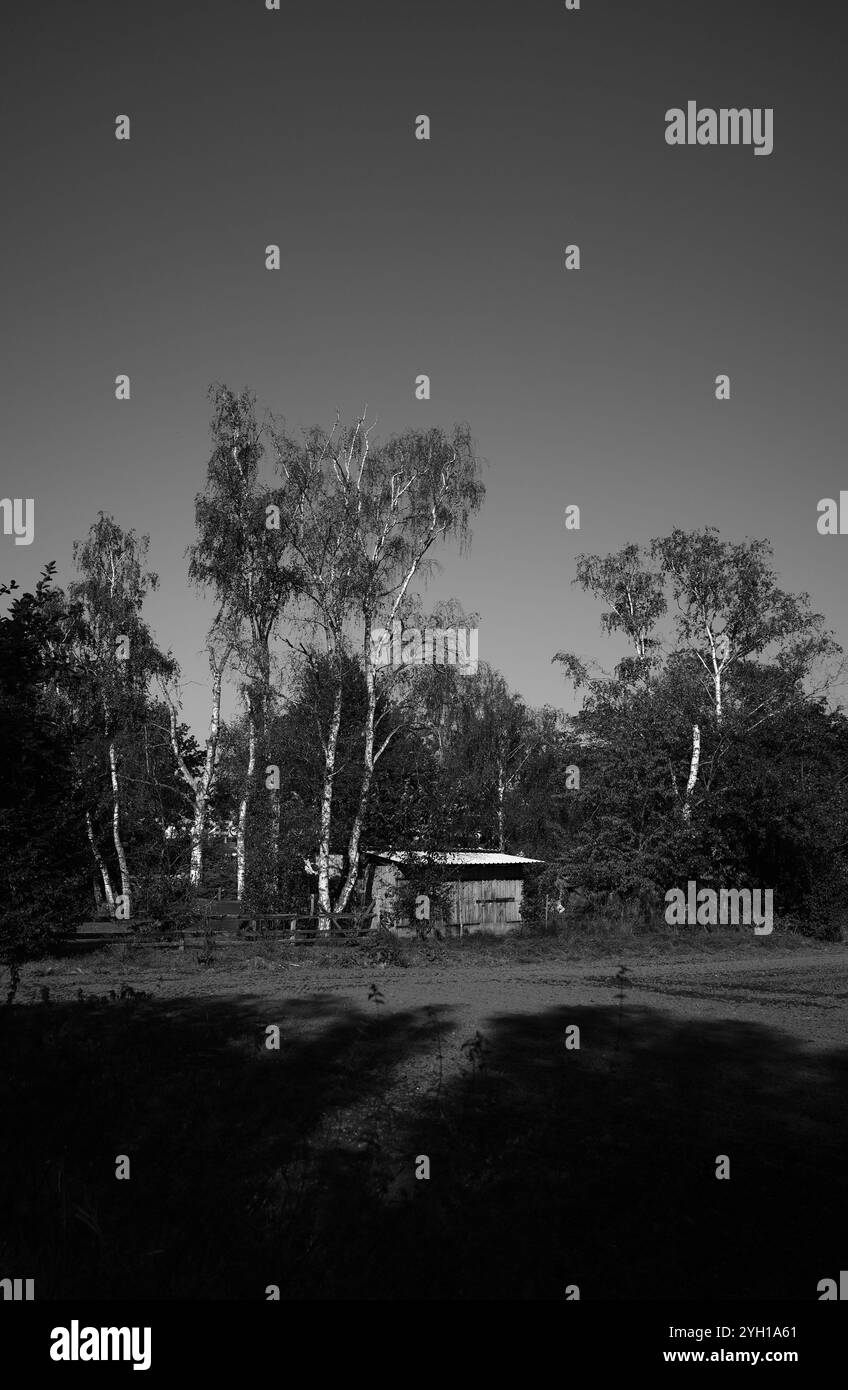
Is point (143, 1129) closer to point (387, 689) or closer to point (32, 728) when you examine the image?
point (32, 728)

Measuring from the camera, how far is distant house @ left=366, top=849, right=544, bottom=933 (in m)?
28.0

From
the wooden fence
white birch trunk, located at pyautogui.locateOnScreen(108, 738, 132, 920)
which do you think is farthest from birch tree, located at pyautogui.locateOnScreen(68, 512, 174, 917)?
the wooden fence

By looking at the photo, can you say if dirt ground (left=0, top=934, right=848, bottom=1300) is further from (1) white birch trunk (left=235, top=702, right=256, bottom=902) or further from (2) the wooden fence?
(1) white birch trunk (left=235, top=702, right=256, bottom=902)

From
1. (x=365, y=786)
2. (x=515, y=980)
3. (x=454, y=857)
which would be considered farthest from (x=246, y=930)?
(x=515, y=980)

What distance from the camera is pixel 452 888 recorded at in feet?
95.8

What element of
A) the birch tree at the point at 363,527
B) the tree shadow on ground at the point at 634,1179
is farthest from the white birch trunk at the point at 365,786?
the tree shadow on ground at the point at 634,1179

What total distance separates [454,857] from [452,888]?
1641mm

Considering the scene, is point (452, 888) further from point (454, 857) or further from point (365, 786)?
point (365, 786)

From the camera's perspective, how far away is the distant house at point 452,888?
28000 mm

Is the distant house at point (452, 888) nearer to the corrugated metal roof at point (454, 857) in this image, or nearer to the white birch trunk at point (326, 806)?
the corrugated metal roof at point (454, 857)

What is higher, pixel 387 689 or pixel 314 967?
pixel 387 689
